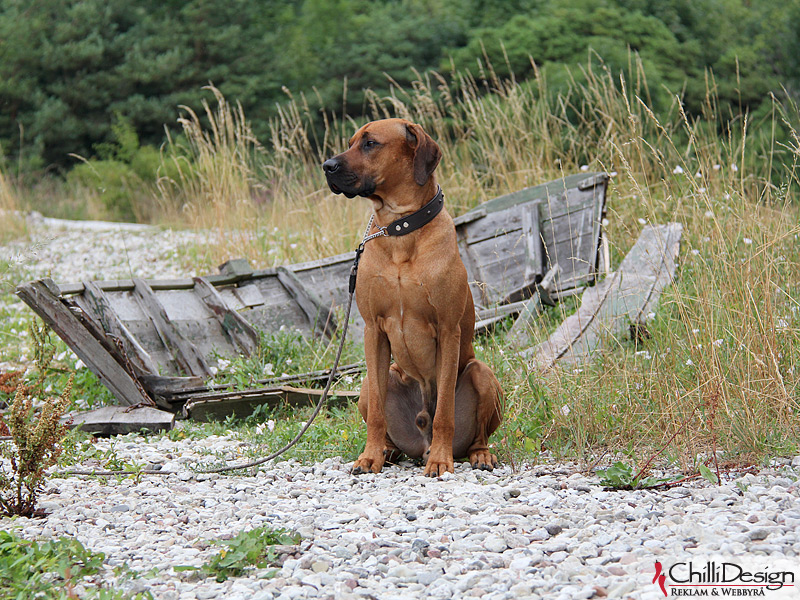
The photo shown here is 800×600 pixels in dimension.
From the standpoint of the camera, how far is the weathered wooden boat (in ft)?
16.0

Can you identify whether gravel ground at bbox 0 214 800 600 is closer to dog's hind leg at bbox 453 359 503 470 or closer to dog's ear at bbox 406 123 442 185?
dog's hind leg at bbox 453 359 503 470

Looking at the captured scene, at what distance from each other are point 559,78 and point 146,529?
15.2 meters

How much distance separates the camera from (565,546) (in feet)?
7.97

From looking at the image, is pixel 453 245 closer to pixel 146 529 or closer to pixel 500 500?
pixel 500 500

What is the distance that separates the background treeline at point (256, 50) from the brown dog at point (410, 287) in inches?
644

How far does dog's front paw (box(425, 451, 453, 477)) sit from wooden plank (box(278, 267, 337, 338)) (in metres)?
2.59

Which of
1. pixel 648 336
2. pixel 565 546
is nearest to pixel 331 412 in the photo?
pixel 648 336

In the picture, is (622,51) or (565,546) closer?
(565,546)

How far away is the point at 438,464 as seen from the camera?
11.6ft

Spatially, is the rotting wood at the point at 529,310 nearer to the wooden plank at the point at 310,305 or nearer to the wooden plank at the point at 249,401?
the wooden plank at the point at 249,401

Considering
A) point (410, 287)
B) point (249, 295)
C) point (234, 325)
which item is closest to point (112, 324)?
point (234, 325)

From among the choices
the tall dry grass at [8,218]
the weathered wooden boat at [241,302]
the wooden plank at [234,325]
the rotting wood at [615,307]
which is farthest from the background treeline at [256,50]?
the wooden plank at [234,325]

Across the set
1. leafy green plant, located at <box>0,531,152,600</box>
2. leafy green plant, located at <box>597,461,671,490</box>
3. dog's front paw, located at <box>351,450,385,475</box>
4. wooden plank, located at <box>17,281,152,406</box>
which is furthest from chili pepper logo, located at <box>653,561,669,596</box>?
wooden plank, located at <box>17,281,152,406</box>

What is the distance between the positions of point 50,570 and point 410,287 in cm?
187
